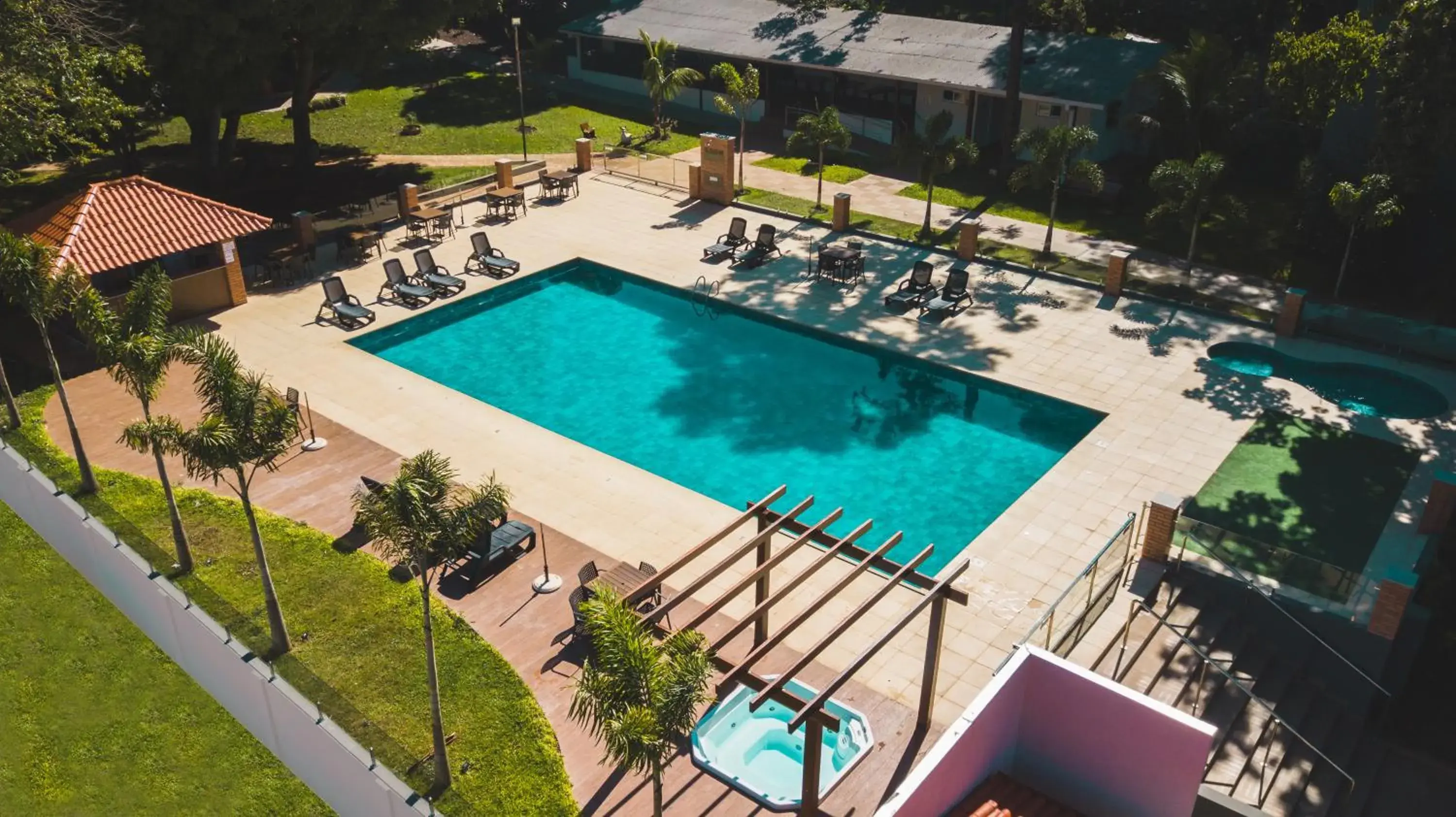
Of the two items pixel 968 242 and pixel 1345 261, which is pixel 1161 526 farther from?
pixel 968 242

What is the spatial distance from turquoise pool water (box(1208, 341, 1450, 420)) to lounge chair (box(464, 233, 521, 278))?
18.5 m

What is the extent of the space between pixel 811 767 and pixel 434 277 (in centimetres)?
2056

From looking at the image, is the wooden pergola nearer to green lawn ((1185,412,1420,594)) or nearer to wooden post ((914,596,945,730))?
wooden post ((914,596,945,730))

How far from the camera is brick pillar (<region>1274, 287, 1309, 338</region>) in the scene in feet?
83.4

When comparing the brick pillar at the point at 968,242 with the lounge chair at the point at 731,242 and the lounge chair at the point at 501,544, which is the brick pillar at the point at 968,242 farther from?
the lounge chair at the point at 501,544

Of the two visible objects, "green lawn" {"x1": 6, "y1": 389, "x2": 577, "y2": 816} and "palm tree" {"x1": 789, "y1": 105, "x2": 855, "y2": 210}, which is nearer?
"green lawn" {"x1": 6, "y1": 389, "x2": 577, "y2": 816}

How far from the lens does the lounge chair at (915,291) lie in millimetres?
27531

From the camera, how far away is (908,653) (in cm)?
1589

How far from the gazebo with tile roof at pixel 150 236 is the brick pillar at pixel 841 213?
16.2 metres

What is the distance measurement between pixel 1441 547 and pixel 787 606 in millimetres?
11653

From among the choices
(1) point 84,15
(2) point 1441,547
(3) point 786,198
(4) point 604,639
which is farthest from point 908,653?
(1) point 84,15

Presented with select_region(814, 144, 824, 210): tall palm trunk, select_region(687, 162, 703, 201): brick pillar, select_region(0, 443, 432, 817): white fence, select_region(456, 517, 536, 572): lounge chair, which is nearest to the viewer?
select_region(0, 443, 432, 817): white fence

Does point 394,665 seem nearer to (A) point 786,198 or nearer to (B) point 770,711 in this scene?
(B) point 770,711

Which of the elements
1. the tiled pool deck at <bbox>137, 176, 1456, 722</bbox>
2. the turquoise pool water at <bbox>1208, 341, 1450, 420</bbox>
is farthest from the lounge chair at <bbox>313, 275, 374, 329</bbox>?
the turquoise pool water at <bbox>1208, 341, 1450, 420</bbox>
